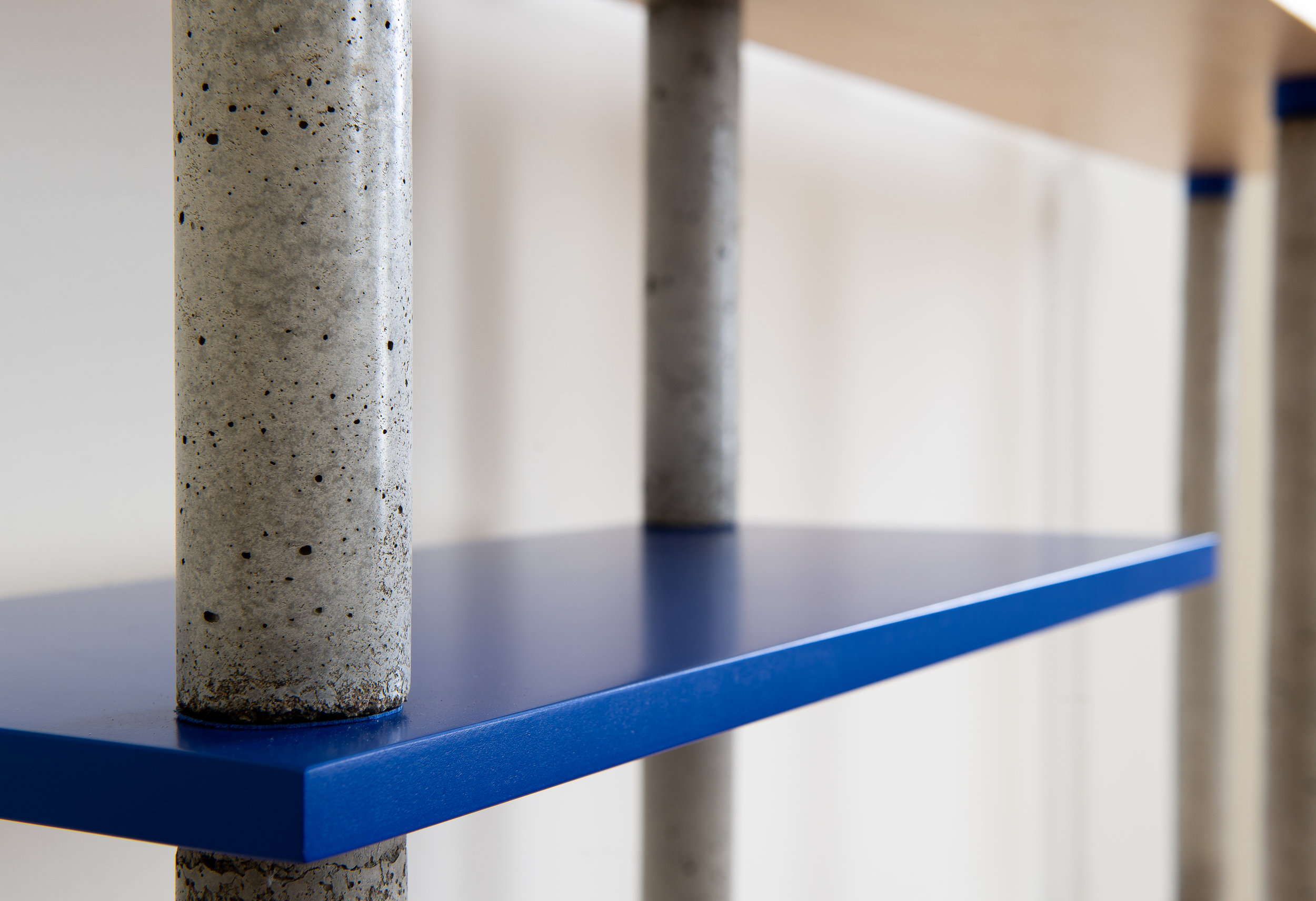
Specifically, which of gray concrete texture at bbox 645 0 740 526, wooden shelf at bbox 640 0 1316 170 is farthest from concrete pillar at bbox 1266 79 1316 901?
gray concrete texture at bbox 645 0 740 526

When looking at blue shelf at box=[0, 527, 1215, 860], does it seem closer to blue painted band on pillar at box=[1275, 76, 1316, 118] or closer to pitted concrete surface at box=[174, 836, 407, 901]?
pitted concrete surface at box=[174, 836, 407, 901]

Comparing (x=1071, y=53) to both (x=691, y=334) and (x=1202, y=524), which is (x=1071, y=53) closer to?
(x=691, y=334)

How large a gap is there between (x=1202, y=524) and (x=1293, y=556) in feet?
2.15

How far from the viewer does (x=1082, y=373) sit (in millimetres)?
3010

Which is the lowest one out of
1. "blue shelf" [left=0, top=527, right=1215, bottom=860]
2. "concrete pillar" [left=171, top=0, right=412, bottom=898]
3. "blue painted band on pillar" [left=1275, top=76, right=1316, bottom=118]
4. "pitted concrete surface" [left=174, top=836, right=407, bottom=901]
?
"pitted concrete surface" [left=174, top=836, right=407, bottom=901]

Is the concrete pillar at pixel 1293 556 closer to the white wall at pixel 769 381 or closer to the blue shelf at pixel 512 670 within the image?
the white wall at pixel 769 381

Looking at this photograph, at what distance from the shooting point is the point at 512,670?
0.70 meters

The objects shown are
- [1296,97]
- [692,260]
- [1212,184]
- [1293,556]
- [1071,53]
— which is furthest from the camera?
[1212,184]

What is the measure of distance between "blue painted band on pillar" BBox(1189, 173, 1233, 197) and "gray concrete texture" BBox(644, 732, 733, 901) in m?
1.77

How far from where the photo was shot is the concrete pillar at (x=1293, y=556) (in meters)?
2.04

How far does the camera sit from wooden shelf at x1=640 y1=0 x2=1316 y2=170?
5.05ft

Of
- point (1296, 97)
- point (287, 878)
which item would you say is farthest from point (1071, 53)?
point (287, 878)

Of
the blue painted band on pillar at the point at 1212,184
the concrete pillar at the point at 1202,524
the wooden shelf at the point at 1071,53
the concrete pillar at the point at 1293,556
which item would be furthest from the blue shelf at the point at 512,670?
the blue painted band on pillar at the point at 1212,184

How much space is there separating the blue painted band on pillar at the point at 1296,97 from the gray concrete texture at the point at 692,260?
94cm
